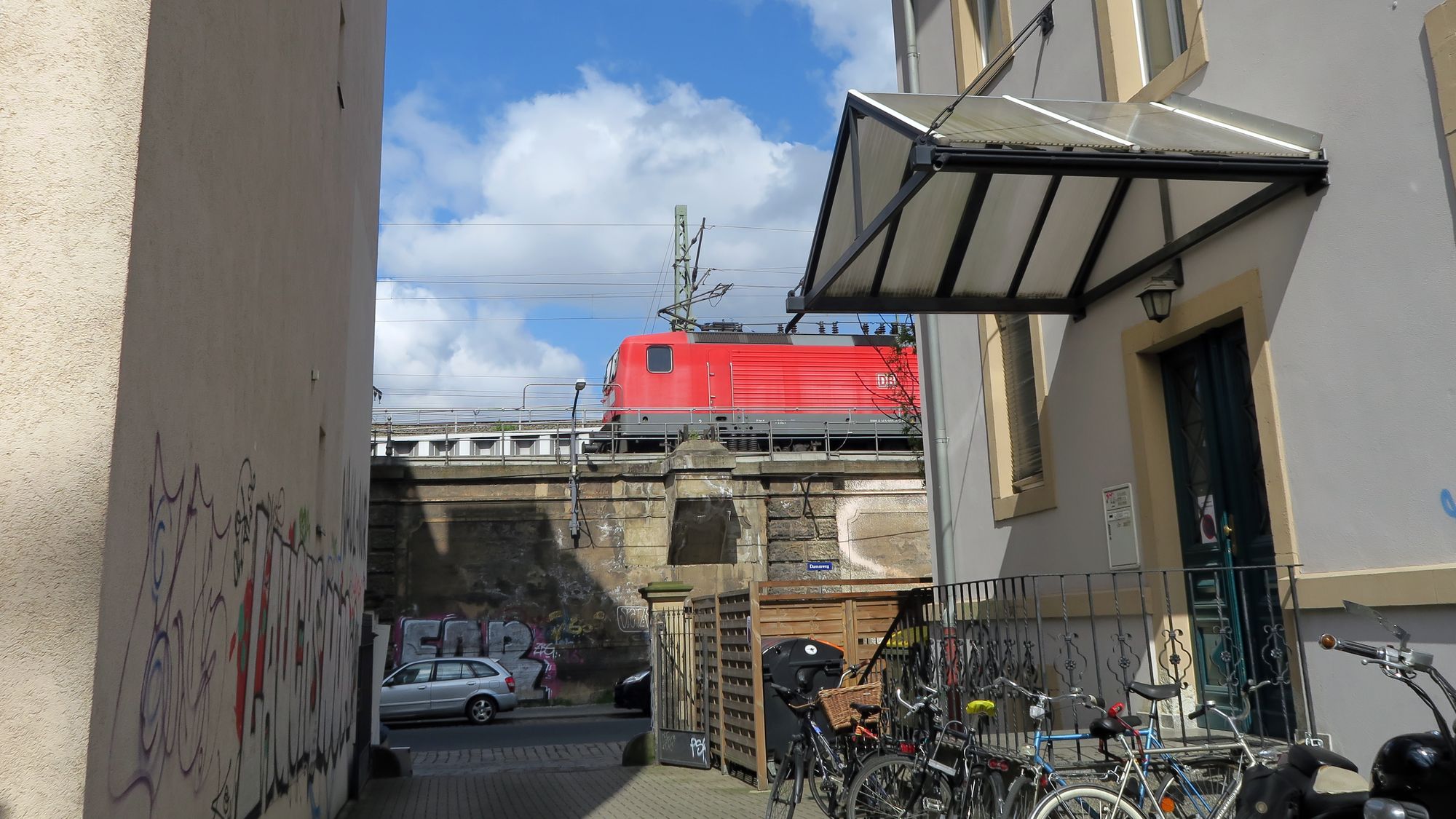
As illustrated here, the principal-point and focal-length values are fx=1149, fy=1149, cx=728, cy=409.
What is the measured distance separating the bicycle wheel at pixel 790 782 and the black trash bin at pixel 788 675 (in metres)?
0.42

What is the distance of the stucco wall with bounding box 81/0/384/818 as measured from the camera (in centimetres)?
371

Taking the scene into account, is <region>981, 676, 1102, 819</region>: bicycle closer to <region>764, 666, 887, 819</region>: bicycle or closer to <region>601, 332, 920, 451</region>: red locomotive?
<region>764, 666, 887, 819</region>: bicycle

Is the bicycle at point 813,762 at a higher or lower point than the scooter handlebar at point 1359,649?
lower

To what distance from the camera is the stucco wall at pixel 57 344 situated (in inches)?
129

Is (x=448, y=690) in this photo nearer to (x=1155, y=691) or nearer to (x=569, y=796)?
(x=569, y=796)

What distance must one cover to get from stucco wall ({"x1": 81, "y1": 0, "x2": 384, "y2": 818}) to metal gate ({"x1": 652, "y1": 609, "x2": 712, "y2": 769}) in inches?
170

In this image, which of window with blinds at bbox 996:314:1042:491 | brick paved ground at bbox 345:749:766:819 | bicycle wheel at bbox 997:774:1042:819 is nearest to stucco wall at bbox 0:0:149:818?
bicycle wheel at bbox 997:774:1042:819

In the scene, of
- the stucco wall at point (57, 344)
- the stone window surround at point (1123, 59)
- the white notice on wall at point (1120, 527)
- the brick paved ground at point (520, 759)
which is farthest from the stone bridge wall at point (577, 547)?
the stucco wall at point (57, 344)

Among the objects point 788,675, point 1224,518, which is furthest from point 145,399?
point 788,675

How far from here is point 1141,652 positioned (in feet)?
25.5

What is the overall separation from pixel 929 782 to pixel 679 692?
6300 millimetres

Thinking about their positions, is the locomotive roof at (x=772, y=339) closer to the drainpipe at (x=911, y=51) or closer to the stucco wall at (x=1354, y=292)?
the drainpipe at (x=911, y=51)

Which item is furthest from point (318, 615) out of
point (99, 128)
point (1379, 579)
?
point (1379, 579)

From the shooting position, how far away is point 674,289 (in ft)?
122
